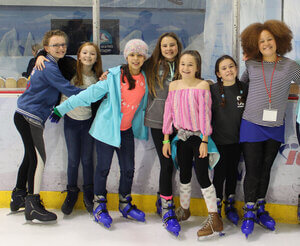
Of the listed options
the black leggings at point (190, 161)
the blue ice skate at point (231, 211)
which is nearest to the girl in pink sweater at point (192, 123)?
the black leggings at point (190, 161)

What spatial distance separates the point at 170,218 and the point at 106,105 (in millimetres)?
935

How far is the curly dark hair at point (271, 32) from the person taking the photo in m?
2.30

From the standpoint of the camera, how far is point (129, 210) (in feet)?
8.38

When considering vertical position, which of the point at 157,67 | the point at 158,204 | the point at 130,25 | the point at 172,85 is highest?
the point at 130,25

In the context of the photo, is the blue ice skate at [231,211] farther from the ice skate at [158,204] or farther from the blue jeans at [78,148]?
the blue jeans at [78,148]

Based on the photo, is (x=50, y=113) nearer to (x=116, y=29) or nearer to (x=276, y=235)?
(x=116, y=29)

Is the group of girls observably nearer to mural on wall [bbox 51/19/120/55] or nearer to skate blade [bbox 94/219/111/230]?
skate blade [bbox 94/219/111/230]

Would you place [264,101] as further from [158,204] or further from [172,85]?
[158,204]

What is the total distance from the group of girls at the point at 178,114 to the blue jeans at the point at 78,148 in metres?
0.02

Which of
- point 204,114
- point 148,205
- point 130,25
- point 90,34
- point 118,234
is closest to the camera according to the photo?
point 204,114

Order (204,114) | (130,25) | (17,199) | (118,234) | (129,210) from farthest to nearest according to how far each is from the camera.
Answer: (130,25) < (17,199) < (129,210) < (118,234) < (204,114)

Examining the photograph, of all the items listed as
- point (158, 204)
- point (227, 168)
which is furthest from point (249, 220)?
point (158, 204)

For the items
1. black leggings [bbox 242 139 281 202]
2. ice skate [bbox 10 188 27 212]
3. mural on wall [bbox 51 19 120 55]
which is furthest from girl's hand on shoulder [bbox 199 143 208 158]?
ice skate [bbox 10 188 27 212]

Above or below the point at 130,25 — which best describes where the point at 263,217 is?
below
